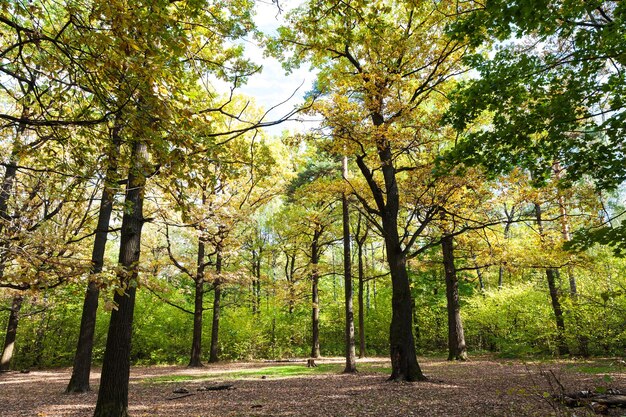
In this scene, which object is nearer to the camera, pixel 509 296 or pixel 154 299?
pixel 509 296

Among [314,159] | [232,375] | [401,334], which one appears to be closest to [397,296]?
[401,334]

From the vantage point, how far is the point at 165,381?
11.2 m

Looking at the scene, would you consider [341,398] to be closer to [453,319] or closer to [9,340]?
[453,319]

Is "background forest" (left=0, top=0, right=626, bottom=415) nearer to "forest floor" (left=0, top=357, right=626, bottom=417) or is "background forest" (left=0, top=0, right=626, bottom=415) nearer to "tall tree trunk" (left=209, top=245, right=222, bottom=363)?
"tall tree trunk" (left=209, top=245, right=222, bottom=363)

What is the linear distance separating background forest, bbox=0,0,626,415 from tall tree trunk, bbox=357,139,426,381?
6 centimetres

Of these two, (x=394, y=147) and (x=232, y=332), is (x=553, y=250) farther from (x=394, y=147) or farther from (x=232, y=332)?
(x=232, y=332)

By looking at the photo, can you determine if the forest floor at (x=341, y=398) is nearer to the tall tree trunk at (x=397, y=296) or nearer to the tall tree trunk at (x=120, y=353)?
the tall tree trunk at (x=397, y=296)

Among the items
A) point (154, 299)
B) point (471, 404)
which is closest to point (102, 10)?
point (471, 404)

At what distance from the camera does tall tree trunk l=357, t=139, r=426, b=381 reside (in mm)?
8984

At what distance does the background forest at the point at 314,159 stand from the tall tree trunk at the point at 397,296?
0.19ft

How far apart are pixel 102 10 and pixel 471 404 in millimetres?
7299

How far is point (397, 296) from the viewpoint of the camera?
30.9ft

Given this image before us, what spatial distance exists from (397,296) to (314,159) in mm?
11130

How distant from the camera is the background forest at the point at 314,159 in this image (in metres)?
3.23
